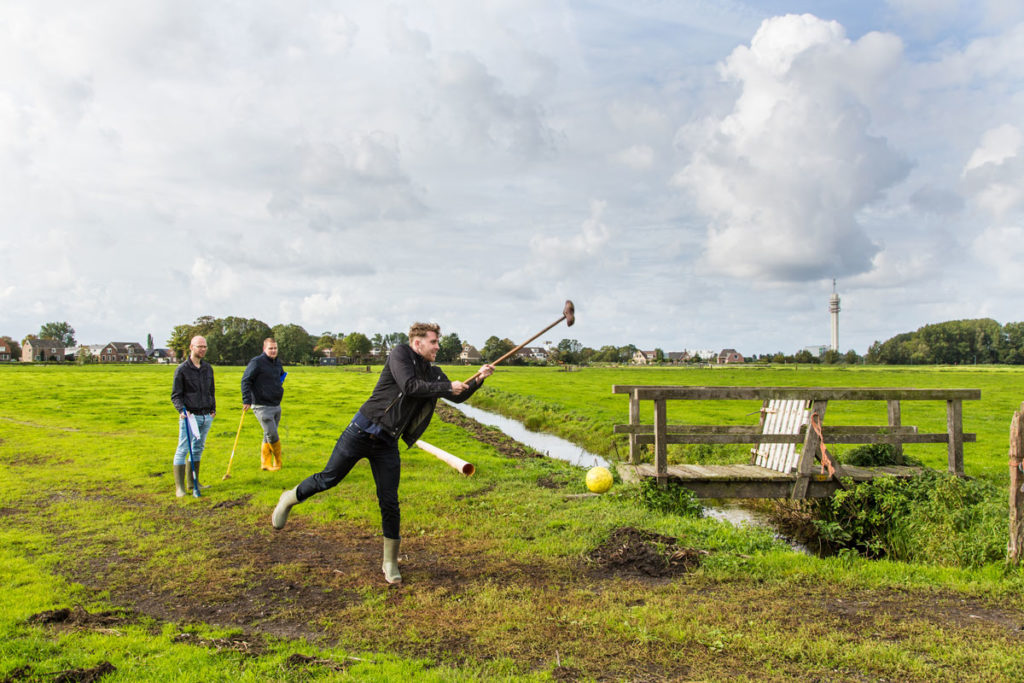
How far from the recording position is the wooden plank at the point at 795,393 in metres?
9.50

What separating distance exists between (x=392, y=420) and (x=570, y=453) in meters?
14.1

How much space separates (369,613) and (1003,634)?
5.61 meters

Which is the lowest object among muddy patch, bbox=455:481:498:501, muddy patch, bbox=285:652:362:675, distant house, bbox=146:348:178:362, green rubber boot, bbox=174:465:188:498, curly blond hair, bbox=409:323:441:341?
muddy patch, bbox=455:481:498:501

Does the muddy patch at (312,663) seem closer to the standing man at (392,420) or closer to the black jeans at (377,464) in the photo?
the standing man at (392,420)

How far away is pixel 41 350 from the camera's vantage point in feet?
482

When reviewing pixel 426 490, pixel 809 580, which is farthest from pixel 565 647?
pixel 426 490

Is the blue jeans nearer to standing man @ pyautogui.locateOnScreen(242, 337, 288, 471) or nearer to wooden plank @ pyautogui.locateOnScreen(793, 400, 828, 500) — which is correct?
standing man @ pyautogui.locateOnScreen(242, 337, 288, 471)

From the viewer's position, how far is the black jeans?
6.52 m

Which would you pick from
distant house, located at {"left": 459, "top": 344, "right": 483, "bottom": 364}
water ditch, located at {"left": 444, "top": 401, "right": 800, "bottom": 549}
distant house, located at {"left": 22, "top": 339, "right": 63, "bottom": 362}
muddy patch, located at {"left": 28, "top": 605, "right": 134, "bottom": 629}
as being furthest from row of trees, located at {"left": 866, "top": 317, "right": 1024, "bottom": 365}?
distant house, located at {"left": 22, "top": 339, "right": 63, "bottom": 362}

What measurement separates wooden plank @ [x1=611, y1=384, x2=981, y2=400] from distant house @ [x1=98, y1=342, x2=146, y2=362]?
7410 inches

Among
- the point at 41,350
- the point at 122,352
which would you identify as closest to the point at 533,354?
the point at 122,352

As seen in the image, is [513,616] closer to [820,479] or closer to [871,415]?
[820,479]

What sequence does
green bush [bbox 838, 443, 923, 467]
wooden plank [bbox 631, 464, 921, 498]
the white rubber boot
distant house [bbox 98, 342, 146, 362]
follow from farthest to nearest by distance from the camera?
distant house [bbox 98, 342, 146, 362] < green bush [bbox 838, 443, 923, 467] < wooden plank [bbox 631, 464, 921, 498] < the white rubber boot

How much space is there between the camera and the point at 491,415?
34.8m
